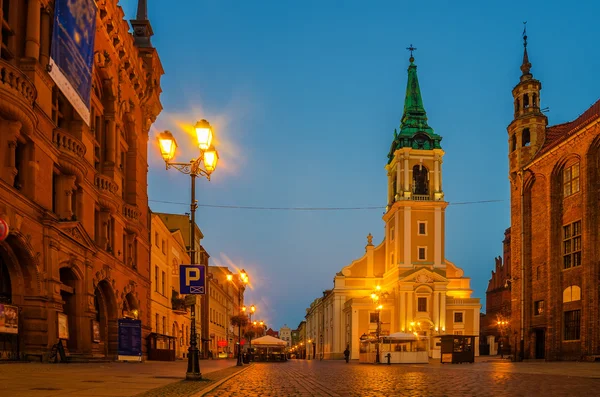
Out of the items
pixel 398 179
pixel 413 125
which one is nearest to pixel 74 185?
pixel 398 179

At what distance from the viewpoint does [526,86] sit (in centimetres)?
4606

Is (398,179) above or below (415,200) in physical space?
above

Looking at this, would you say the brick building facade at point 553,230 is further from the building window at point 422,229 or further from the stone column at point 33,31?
the building window at point 422,229

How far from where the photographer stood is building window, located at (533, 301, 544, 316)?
40944 mm

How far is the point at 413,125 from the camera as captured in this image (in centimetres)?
9081

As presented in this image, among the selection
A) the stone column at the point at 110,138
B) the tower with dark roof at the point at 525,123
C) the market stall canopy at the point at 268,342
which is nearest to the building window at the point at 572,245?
the tower with dark roof at the point at 525,123

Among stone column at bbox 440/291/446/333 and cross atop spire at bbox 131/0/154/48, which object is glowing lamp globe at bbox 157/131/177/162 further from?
stone column at bbox 440/291/446/333

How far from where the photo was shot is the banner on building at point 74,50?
67.0 ft

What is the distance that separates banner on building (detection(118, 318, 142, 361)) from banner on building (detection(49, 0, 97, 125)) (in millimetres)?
11314

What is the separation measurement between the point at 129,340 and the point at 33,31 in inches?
605

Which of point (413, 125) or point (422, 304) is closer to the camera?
point (422, 304)

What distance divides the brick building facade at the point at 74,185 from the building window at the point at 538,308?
23699 millimetres

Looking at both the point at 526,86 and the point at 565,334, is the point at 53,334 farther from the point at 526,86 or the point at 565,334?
the point at 526,86

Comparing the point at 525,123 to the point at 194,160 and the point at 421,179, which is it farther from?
the point at 421,179
